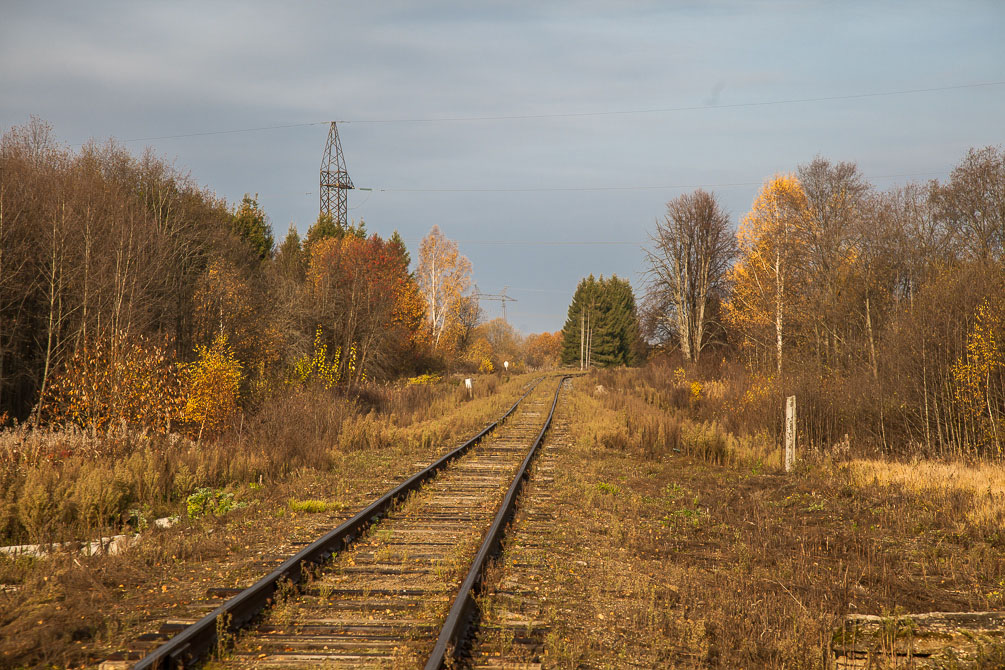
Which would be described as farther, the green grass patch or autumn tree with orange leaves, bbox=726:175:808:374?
autumn tree with orange leaves, bbox=726:175:808:374

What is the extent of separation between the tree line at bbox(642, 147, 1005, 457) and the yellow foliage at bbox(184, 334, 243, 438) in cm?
1319

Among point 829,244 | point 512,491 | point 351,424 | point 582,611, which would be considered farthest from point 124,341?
point 829,244

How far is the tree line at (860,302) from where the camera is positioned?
44.7 feet

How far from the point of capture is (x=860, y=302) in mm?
21672

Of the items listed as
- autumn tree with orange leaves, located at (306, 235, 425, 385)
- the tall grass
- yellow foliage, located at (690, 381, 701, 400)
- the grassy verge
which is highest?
autumn tree with orange leaves, located at (306, 235, 425, 385)

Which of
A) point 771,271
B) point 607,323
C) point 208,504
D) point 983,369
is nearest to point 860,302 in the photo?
point 771,271

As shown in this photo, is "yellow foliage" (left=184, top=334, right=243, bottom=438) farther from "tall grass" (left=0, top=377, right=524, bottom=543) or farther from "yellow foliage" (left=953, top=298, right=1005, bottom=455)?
"yellow foliage" (left=953, top=298, right=1005, bottom=455)

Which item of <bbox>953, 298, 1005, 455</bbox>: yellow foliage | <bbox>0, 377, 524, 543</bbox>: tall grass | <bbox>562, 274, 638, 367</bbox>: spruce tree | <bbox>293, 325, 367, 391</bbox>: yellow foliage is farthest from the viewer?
<bbox>562, 274, 638, 367</bbox>: spruce tree

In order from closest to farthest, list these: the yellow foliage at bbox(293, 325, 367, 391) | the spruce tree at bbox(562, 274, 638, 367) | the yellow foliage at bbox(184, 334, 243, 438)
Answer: the yellow foliage at bbox(184, 334, 243, 438) < the yellow foliage at bbox(293, 325, 367, 391) < the spruce tree at bbox(562, 274, 638, 367)

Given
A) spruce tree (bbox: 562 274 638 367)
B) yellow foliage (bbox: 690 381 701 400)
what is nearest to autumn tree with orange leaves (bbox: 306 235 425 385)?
yellow foliage (bbox: 690 381 701 400)

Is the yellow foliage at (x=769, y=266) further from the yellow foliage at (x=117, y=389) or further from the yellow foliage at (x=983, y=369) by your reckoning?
the yellow foliage at (x=117, y=389)

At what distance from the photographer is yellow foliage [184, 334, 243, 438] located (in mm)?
14516

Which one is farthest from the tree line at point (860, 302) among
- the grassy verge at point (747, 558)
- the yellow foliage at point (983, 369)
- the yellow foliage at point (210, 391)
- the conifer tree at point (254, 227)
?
the conifer tree at point (254, 227)

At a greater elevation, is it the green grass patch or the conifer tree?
the conifer tree
